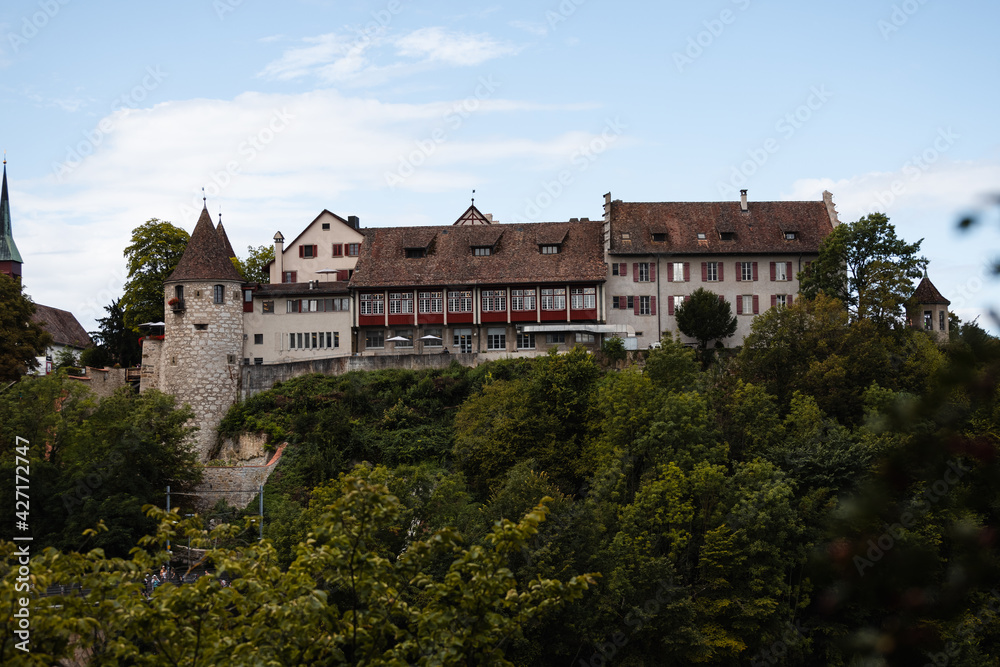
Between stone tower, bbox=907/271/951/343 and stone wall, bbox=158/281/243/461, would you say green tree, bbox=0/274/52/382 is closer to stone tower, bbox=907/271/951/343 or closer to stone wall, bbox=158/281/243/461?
stone wall, bbox=158/281/243/461

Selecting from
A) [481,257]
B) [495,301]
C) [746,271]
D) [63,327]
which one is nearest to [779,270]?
[746,271]

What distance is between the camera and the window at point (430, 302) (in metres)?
53.8

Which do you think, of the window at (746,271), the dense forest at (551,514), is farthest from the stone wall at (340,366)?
the window at (746,271)

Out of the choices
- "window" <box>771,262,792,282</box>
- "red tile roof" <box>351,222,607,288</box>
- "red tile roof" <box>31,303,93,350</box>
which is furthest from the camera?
"red tile roof" <box>31,303,93,350</box>

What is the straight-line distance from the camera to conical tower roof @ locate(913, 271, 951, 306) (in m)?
50.7

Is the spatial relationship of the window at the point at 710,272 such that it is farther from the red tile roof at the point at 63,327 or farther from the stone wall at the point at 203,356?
the red tile roof at the point at 63,327

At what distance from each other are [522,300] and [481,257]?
12.5 ft

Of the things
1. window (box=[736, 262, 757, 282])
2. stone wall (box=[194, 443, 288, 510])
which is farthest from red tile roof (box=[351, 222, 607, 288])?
stone wall (box=[194, 443, 288, 510])

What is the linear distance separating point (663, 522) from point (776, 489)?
12.4ft

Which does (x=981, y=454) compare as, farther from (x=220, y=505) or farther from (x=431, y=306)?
(x=431, y=306)

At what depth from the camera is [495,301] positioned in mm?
53656

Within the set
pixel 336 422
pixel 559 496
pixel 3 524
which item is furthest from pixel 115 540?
pixel 559 496

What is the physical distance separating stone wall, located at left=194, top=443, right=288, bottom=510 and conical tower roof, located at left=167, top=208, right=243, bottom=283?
11.2 m

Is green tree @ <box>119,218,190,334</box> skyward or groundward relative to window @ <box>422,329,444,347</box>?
skyward
